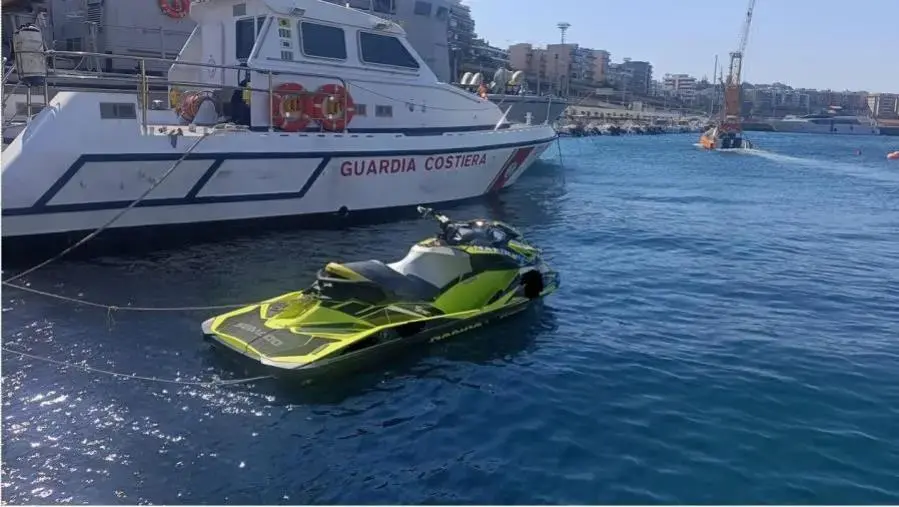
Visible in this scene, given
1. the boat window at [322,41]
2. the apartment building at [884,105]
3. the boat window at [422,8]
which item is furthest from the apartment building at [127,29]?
the apartment building at [884,105]

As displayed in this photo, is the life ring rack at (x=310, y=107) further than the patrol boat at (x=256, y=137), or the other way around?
the life ring rack at (x=310, y=107)

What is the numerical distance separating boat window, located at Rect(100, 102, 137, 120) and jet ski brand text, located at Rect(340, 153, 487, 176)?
153 inches

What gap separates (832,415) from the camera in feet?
21.5

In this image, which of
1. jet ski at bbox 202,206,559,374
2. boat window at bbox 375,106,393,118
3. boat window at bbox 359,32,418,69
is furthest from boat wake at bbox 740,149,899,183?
jet ski at bbox 202,206,559,374

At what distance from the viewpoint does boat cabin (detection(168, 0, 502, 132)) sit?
13.9 meters

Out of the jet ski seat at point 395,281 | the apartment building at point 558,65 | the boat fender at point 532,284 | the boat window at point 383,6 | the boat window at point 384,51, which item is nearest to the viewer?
the jet ski seat at point 395,281

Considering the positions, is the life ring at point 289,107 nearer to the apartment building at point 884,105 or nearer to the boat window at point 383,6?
the boat window at point 383,6

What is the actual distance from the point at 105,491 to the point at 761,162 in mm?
39241

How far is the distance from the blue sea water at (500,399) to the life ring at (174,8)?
18979 millimetres

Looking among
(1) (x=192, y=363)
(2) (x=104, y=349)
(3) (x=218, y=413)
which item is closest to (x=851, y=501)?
(3) (x=218, y=413)

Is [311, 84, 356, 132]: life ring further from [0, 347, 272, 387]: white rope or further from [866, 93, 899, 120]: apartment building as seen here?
[866, 93, 899, 120]: apartment building

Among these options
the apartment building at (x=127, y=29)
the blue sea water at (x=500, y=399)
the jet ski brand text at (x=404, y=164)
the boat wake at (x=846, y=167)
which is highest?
the apartment building at (x=127, y=29)

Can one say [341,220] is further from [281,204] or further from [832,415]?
[832,415]

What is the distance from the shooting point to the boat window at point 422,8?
2665cm
